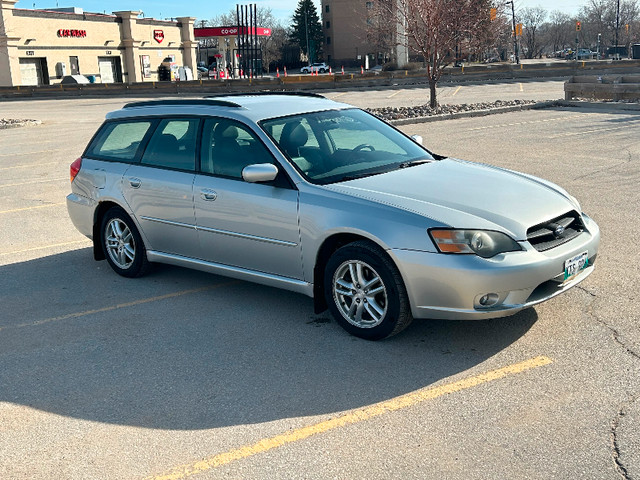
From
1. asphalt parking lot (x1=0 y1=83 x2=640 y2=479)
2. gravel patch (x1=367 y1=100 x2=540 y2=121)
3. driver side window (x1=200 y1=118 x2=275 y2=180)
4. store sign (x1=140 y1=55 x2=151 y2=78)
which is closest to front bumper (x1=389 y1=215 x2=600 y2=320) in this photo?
asphalt parking lot (x1=0 y1=83 x2=640 y2=479)

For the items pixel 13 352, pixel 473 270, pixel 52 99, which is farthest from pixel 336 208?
pixel 52 99

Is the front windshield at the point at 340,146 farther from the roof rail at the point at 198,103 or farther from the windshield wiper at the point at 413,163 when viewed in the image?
the roof rail at the point at 198,103

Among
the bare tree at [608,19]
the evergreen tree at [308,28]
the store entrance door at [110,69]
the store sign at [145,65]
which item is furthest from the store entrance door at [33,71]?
the bare tree at [608,19]

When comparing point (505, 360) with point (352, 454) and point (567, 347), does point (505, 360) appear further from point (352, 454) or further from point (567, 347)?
point (352, 454)

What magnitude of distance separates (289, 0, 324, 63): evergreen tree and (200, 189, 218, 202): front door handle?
103 m

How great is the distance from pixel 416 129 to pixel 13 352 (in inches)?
606

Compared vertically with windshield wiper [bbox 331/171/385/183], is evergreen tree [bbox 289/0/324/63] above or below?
above

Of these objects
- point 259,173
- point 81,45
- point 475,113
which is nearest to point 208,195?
point 259,173

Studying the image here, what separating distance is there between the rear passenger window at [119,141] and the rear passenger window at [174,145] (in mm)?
227

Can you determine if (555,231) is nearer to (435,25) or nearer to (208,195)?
(208,195)

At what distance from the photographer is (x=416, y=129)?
64.1 ft

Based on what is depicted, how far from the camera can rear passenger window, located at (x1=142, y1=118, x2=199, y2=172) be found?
6.42 m

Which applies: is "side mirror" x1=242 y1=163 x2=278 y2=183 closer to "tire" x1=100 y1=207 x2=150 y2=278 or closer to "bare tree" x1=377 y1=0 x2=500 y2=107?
"tire" x1=100 y1=207 x2=150 y2=278

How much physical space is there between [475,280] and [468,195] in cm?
82
